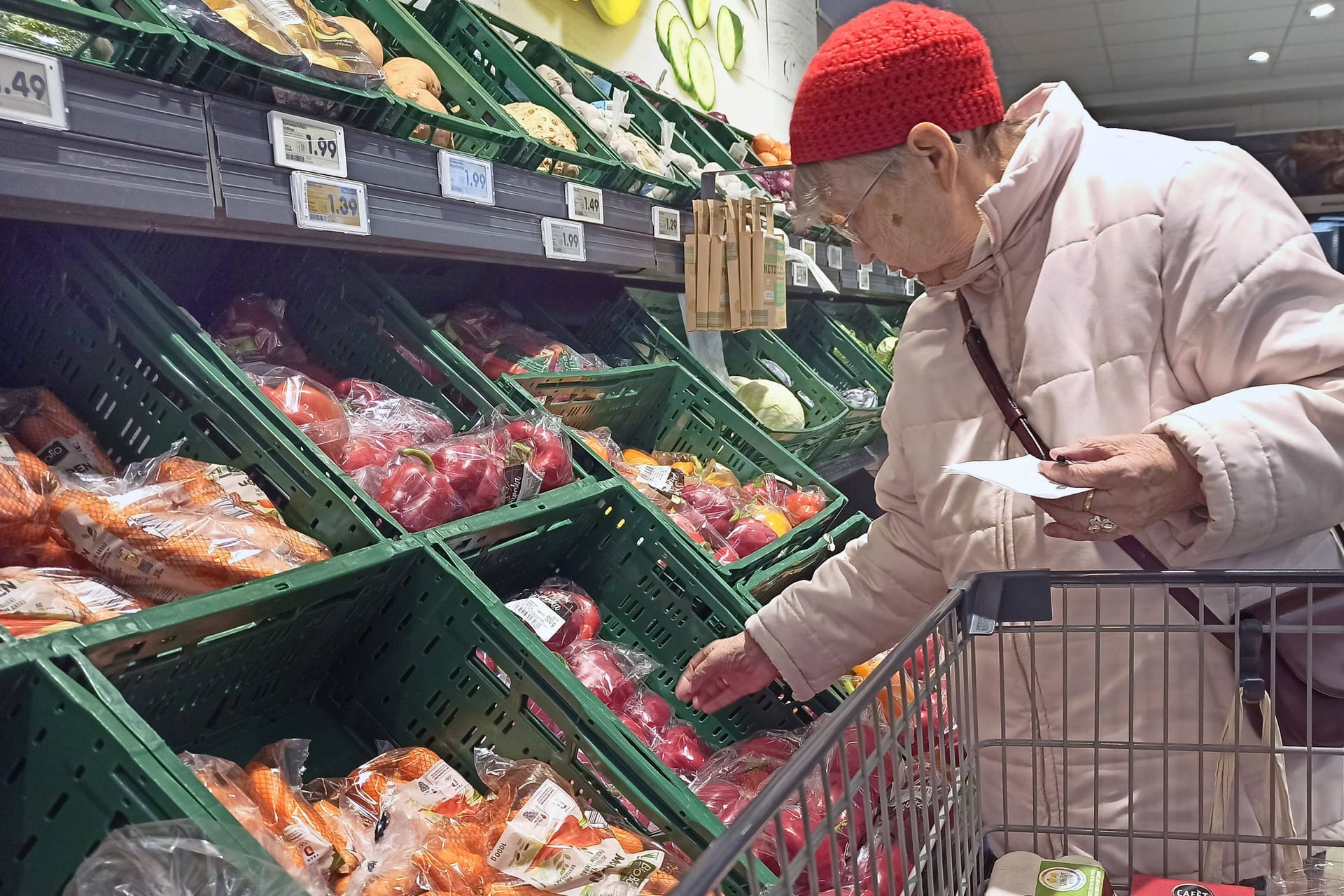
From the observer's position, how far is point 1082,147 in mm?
1323

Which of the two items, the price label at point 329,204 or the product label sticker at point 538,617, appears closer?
the price label at point 329,204

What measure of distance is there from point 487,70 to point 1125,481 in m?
2.05

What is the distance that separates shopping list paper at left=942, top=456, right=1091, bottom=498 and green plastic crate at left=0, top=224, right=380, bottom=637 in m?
0.73

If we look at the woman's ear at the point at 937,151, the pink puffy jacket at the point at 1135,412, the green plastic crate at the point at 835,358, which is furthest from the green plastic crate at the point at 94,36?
the green plastic crate at the point at 835,358

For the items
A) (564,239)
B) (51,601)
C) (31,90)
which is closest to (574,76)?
(564,239)

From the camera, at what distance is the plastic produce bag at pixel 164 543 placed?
3.86 feet

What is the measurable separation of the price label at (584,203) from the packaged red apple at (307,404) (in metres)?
0.58

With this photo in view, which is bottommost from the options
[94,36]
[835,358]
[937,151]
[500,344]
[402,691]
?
[402,691]

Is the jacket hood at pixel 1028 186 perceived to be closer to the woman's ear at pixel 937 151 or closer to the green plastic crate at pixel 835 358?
the woman's ear at pixel 937 151

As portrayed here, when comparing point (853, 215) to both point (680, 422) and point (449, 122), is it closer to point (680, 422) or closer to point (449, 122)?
point (449, 122)

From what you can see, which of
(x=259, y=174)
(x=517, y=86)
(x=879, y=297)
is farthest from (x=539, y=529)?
(x=879, y=297)

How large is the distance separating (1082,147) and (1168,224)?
175 mm

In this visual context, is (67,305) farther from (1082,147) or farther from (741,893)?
(1082,147)

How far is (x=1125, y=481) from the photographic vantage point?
1.04 m
